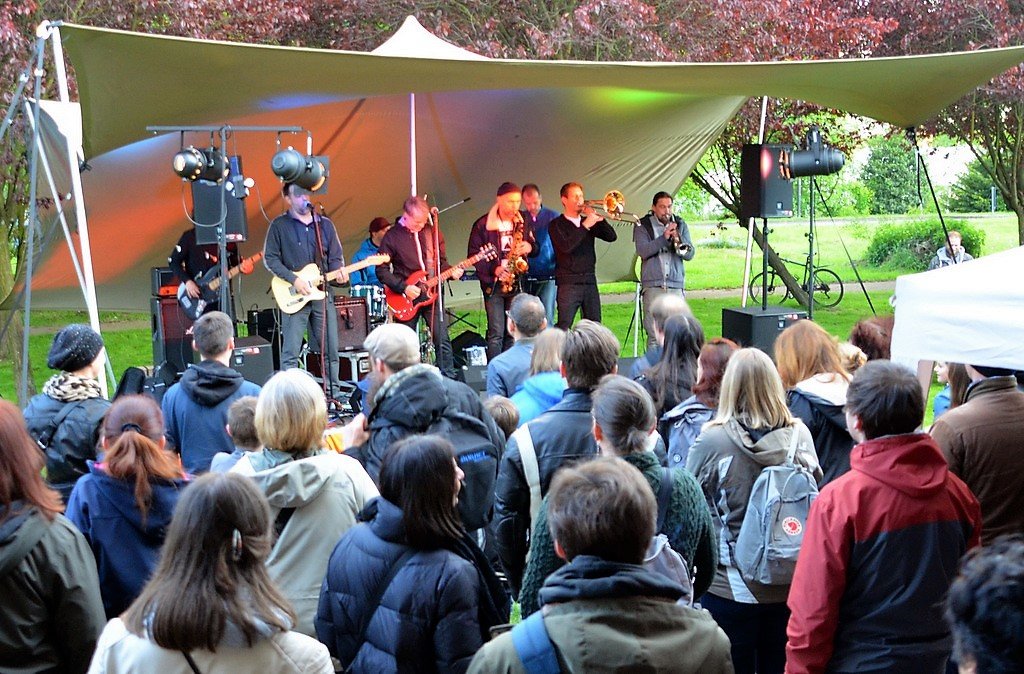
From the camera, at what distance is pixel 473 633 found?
247cm

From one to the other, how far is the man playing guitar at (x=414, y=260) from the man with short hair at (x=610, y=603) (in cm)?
688

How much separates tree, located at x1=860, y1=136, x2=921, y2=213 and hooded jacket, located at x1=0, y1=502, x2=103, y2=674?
82.3ft

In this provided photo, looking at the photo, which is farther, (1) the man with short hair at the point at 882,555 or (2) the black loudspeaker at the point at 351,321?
(2) the black loudspeaker at the point at 351,321

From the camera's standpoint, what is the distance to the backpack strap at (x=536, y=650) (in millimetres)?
1883

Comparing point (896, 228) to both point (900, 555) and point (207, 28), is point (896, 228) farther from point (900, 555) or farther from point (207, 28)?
point (900, 555)

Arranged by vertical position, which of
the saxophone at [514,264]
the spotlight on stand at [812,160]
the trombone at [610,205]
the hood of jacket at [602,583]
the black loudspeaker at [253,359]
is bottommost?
the black loudspeaker at [253,359]

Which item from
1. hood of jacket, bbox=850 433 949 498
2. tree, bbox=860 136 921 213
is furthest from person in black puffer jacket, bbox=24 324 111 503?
tree, bbox=860 136 921 213

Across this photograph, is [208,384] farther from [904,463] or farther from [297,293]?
[297,293]

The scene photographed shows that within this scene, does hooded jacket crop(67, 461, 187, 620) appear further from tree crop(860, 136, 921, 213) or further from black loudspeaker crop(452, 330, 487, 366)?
tree crop(860, 136, 921, 213)

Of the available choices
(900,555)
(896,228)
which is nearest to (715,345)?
(900,555)

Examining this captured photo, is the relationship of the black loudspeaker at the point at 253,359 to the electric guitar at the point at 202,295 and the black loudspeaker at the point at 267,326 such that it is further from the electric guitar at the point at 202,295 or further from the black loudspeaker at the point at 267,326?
the black loudspeaker at the point at 267,326

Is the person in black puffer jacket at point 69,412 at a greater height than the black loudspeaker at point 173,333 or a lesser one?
greater

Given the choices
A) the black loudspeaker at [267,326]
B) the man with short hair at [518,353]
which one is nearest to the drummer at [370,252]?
the black loudspeaker at [267,326]

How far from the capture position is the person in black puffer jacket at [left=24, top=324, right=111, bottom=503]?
373 cm
